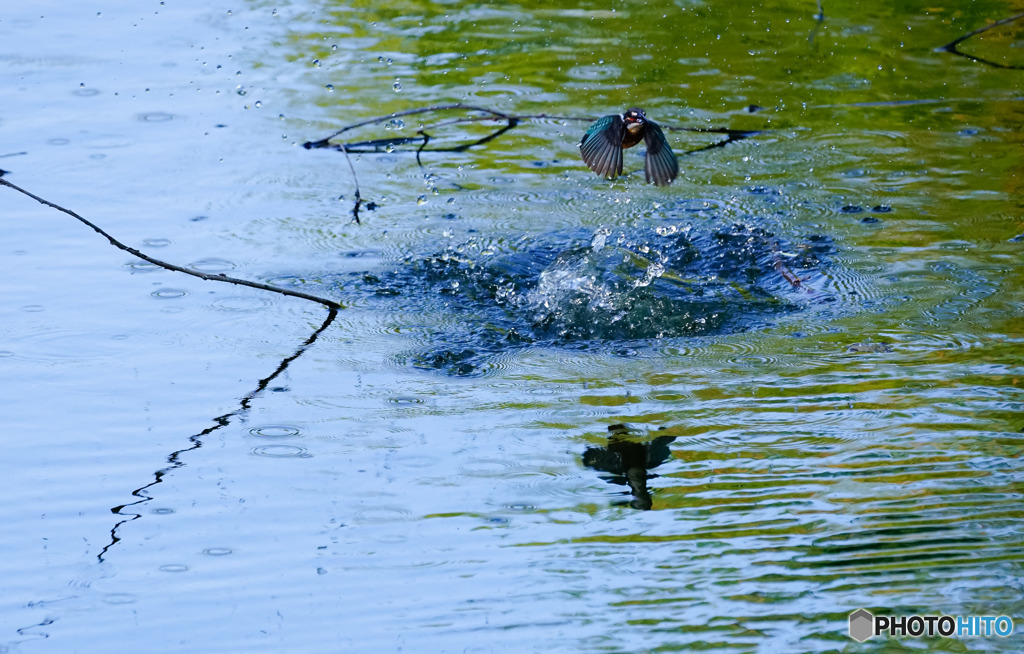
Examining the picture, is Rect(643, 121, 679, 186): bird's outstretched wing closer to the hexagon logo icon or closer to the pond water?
the pond water

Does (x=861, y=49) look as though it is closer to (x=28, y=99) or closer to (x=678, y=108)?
(x=678, y=108)

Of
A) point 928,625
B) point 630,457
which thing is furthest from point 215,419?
point 928,625

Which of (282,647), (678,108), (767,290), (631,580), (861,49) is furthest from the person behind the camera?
(861,49)

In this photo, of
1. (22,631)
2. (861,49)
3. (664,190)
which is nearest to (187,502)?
(22,631)

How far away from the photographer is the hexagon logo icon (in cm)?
255

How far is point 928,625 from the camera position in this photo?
258cm

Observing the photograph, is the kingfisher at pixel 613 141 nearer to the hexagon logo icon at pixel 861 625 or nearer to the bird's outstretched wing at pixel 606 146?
the bird's outstretched wing at pixel 606 146

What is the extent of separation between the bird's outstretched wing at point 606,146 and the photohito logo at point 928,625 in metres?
1.79

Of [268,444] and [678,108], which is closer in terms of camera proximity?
[268,444]

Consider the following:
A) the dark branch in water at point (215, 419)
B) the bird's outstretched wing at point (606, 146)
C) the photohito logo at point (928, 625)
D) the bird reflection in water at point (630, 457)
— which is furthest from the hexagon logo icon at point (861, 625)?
the bird's outstretched wing at point (606, 146)

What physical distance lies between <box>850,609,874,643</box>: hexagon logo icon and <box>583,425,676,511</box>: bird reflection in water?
0.62 metres

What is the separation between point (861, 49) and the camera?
6.56m

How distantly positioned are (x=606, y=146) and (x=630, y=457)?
1195 mm

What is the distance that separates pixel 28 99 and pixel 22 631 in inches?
165
